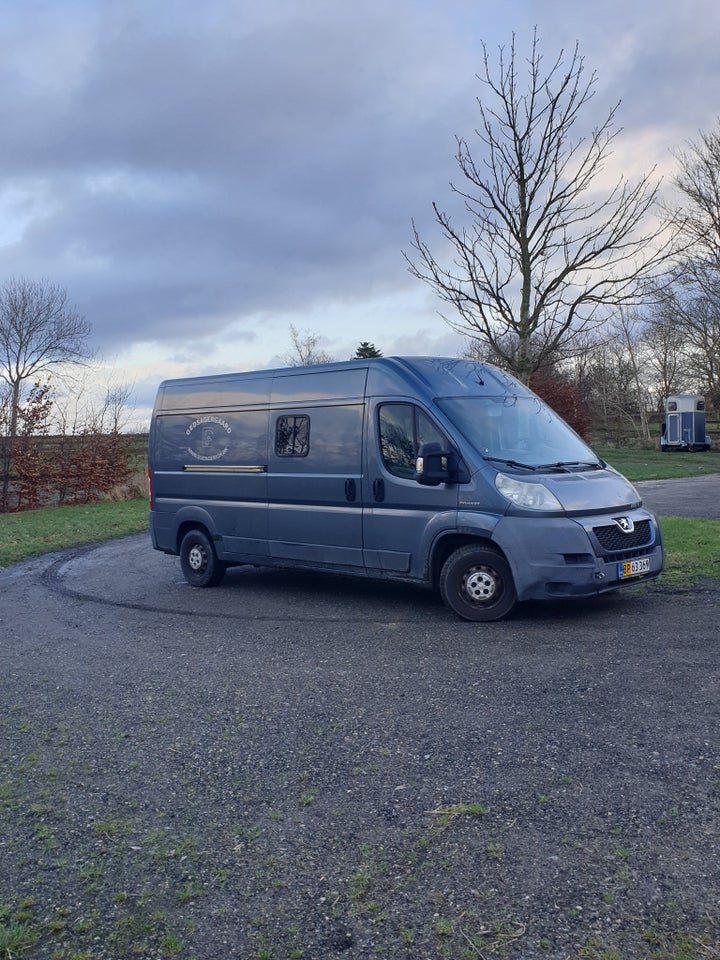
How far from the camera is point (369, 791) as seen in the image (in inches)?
163

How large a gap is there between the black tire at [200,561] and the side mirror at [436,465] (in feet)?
10.8

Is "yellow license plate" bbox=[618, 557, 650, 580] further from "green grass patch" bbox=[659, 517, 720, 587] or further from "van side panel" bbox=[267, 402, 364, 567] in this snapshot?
A: "van side panel" bbox=[267, 402, 364, 567]

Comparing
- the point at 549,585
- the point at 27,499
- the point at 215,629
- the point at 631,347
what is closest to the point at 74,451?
the point at 27,499

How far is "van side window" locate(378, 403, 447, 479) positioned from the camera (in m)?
8.16

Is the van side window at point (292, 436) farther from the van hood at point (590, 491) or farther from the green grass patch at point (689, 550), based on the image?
the green grass patch at point (689, 550)

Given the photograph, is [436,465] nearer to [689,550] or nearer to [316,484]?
[316,484]

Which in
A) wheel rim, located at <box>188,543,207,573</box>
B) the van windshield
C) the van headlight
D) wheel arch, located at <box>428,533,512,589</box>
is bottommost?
wheel rim, located at <box>188,543,207,573</box>

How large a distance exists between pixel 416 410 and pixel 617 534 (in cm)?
208

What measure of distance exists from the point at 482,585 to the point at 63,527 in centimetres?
1306

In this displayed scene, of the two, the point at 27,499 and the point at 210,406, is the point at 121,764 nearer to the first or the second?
the point at 210,406

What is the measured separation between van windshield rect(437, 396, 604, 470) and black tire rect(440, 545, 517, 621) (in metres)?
0.85

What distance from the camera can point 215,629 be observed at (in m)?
8.01

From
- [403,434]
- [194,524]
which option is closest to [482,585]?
[403,434]

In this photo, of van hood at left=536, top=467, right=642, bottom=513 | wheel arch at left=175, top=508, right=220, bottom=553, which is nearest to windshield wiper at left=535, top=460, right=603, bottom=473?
van hood at left=536, top=467, right=642, bottom=513
